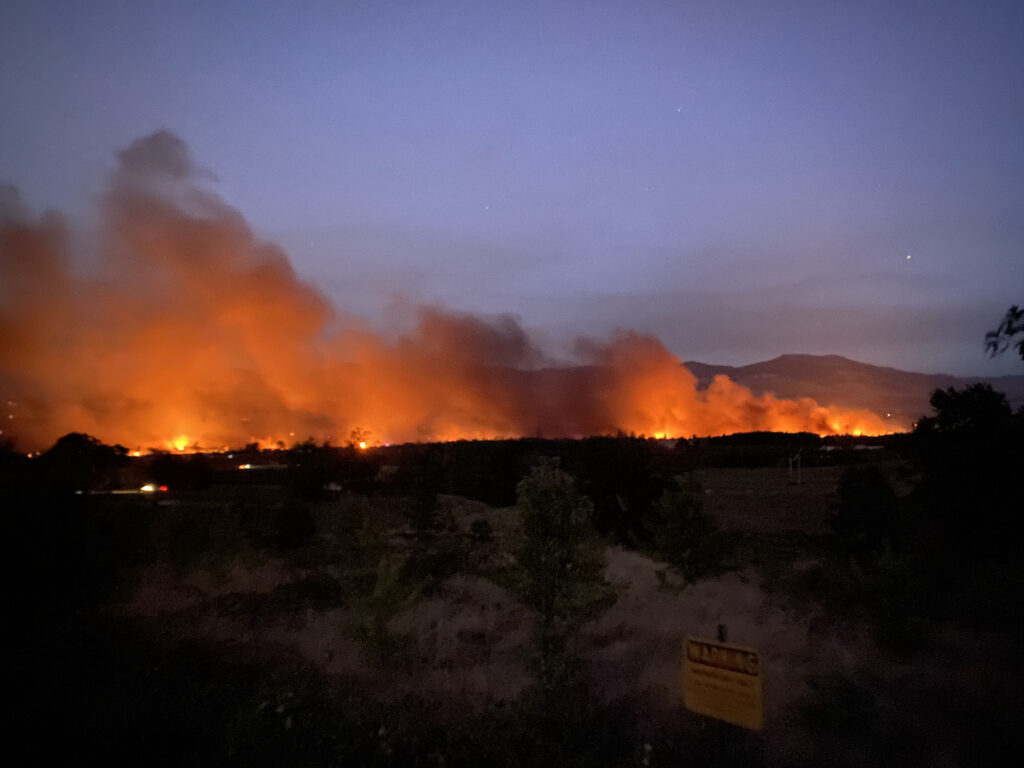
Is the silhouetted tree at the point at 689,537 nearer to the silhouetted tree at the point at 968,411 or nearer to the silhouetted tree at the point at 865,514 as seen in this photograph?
the silhouetted tree at the point at 865,514

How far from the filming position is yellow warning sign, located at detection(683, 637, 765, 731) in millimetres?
6770

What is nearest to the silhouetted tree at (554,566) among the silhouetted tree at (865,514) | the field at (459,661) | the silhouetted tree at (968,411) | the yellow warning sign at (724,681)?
the field at (459,661)

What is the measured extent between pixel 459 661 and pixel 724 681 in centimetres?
811

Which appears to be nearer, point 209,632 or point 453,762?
point 453,762

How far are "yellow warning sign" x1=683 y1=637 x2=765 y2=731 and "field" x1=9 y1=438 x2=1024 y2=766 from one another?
2.25 meters

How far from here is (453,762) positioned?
32.7ft

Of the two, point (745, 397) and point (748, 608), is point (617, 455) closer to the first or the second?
point (748, 608)

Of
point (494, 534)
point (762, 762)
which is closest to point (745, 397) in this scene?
point (494, 534)

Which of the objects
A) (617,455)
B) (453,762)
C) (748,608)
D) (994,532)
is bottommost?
(453,762)

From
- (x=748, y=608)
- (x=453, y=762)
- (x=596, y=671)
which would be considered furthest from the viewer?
(x=748, y=608)

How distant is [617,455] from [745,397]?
233 ft

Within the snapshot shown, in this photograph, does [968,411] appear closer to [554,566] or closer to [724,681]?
[554,566]

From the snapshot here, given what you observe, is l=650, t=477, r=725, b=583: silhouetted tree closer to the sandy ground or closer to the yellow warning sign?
the sandy ground

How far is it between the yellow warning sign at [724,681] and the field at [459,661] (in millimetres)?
2247
